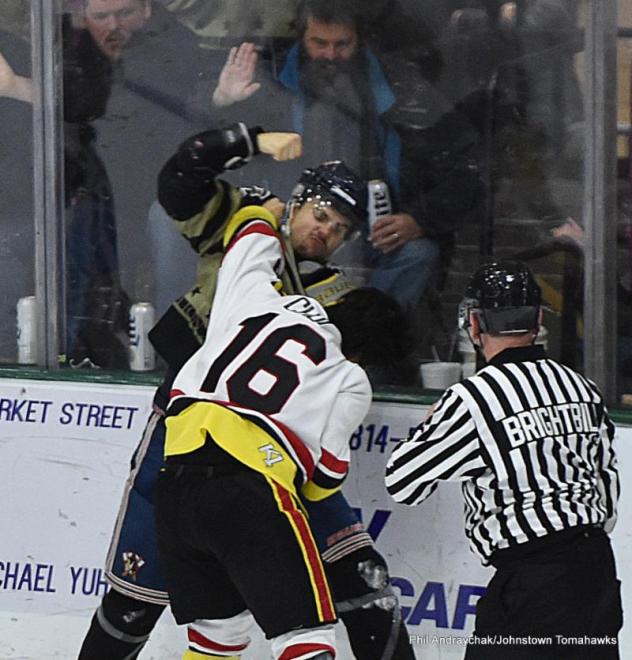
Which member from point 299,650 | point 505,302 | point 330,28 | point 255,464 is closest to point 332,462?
point 255,464

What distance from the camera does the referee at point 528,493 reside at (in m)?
3.13

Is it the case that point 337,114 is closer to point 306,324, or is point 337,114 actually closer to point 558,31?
point 558,31

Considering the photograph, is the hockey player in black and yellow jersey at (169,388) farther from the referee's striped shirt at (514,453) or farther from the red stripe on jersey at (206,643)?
the referee's striped shirt at (514,453)

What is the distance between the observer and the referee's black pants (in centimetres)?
312

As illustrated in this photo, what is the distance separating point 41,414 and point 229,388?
1.02 meters

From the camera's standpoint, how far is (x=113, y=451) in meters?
4.31

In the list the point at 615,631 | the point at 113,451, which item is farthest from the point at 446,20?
the point at 615,631

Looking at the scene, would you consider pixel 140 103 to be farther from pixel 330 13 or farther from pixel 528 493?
pixel 528 493

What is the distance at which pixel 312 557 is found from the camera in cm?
344

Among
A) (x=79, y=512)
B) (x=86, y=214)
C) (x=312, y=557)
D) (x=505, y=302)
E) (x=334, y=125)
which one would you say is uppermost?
(x=334, y=125)

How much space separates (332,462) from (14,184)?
1.57m

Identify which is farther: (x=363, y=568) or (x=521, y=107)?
(x=521, y=107)

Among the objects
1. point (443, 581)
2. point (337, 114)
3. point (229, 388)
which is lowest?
point (443, 581)

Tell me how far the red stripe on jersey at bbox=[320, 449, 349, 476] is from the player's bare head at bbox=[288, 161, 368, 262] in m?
0.57
